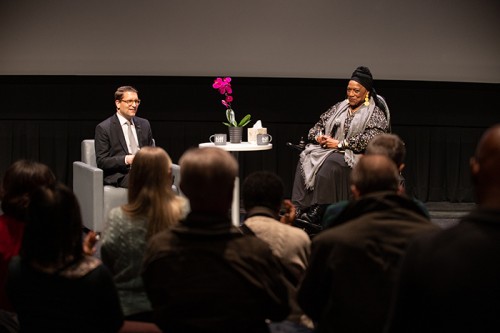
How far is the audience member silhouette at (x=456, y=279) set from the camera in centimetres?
142

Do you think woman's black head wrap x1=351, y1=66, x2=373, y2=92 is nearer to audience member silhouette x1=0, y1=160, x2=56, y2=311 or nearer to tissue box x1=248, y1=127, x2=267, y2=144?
tissue box x1=248, y1=127, x2=267, y2=144

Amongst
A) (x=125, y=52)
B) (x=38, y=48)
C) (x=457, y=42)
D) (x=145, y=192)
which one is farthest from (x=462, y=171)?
(x=145, y=192)

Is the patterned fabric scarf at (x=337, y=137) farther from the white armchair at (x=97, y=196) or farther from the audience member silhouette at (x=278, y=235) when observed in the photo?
the audience member silhouette at (x=278, y=235)

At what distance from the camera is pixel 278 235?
2.62m

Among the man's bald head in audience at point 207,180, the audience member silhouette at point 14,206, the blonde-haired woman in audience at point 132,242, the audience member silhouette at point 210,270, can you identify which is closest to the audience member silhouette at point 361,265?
the audience member silhouette at point 210,270

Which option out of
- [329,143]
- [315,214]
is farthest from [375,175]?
[315,214]

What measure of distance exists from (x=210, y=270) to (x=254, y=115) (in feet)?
16.6

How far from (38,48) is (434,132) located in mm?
3791

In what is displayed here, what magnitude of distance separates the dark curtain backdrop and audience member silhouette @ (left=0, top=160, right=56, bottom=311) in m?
4.38

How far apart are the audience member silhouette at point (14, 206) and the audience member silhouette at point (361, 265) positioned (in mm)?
1017

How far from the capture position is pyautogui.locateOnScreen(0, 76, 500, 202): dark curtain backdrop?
6.96m

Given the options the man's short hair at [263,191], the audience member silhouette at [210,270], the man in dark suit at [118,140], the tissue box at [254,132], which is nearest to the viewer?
the audience member silhouette at [210,270]

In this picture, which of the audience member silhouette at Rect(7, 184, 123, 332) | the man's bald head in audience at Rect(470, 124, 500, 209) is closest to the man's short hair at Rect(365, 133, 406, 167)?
the audience member silhouette at Rect(7, 184, 123, 332)

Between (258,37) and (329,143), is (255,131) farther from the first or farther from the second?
(258,37)
